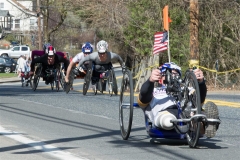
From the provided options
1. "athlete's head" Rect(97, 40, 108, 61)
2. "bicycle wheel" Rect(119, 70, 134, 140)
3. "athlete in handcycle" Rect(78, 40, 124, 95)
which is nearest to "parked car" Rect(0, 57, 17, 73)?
"athlete in handcycle" Rect(78, 40, 124, 95)

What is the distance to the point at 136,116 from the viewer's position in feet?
46.7

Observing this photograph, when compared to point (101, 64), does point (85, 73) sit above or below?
below

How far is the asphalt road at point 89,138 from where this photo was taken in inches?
334

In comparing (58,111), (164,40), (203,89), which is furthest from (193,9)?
(203,89)

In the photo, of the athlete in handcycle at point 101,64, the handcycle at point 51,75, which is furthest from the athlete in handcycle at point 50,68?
the athlete in handcycle at point 101,64

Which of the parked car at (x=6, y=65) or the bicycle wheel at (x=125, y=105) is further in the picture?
the parked car at (x=6, y=65)

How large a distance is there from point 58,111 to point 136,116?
217 centimetres

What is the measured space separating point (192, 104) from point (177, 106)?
31 cm

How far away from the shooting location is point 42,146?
9.24 metres

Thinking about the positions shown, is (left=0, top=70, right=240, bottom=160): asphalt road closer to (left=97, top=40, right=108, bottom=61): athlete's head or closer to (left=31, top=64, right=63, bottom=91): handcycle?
(left=97, top=40, right=108, bottom=61): athlete's head

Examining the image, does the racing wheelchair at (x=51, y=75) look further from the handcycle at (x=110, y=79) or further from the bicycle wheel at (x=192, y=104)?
the bicycle wheel at (x=192, y=104)

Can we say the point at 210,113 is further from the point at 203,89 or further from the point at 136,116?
the point at 136,116

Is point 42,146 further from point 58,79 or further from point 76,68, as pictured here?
point 58,79

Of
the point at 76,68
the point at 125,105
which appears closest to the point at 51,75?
the point at 76,68
